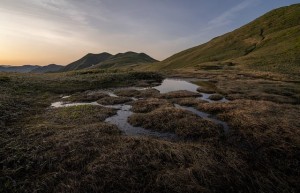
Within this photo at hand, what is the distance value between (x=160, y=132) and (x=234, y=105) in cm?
1186

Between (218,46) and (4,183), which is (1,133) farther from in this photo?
(218,46)

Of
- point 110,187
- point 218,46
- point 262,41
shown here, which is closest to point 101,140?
point 110,187

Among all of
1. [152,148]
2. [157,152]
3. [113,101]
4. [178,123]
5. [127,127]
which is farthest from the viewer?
[113,101]

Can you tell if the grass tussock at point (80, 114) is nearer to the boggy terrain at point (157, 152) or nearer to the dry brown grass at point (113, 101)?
the boggy terrain at point (157, 152)

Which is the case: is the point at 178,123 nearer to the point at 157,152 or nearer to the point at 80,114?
the point at 157,152

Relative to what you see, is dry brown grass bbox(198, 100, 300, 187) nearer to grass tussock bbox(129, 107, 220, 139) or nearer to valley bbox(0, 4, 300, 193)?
valley bbox(0, 4, 300, 193)

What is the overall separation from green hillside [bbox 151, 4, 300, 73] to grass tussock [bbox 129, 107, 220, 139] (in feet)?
219

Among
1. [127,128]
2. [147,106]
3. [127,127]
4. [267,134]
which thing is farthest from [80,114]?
[267,134]

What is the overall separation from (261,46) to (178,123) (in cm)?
11685

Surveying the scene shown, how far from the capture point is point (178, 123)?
22156 millimetres

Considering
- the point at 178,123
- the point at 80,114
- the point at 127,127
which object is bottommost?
the point at 127,127

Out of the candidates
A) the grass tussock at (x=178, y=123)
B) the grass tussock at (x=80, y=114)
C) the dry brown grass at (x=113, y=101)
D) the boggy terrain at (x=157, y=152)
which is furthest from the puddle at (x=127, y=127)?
the dry brown grass at (x=113, y=101)

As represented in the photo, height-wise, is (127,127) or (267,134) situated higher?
(267,134)

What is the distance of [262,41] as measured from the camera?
12738cm
